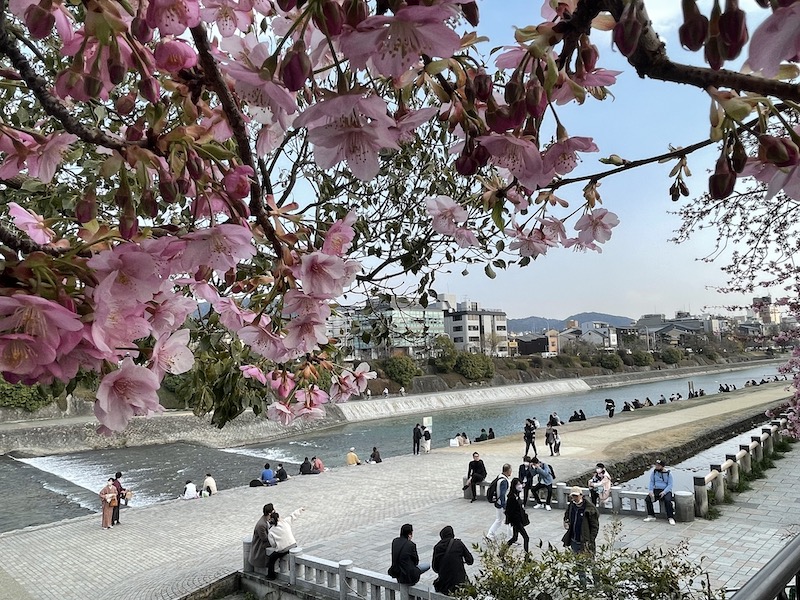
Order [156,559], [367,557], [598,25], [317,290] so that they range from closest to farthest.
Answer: [598,25]
[317,290]
[367,557]
[156,559]

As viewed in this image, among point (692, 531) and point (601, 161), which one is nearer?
point (601, 161)

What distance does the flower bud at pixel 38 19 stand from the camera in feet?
4.02

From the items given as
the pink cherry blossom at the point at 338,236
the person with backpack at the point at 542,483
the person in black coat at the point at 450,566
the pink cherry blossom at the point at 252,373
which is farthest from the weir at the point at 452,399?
the pink cherry blossom at the point at 338,236

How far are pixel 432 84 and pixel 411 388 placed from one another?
50948mm

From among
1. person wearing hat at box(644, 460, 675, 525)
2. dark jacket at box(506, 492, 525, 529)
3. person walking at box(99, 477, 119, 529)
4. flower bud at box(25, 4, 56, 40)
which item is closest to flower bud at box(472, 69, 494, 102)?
flower bud at box(25, 4, 56, 40)

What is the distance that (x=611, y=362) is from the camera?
71.4m

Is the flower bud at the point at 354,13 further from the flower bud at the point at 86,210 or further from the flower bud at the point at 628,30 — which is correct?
the flower bud at the point at 86,210

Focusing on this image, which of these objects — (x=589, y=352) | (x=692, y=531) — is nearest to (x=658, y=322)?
(x=589, y=352)

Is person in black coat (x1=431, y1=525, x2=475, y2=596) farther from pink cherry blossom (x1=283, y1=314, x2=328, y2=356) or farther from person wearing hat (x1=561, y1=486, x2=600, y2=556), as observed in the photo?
pink cherry blossom (x1=283, y1=314, x2=328, y2=356)

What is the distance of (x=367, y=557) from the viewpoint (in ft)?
32.6

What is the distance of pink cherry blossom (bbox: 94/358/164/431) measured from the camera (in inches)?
53.5

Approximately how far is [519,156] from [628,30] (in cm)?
44

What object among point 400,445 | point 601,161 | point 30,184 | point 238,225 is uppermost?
point 30,184

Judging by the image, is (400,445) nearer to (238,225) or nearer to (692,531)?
(692,531)
